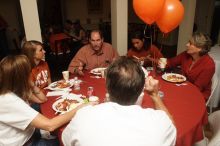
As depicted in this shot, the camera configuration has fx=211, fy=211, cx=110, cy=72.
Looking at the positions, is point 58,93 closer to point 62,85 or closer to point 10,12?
point 62,85

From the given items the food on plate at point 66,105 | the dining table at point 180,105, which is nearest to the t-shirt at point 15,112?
the dining table at point 180,105

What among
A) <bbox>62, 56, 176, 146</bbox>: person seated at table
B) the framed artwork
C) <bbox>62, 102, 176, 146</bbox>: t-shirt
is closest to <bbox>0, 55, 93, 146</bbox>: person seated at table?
<bbox>62, 56, 176, 146</bbox>: person seated at table

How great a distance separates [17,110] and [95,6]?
6.87 metres

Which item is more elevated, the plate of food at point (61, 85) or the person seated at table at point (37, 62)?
the person seated at table at point (37, 62)

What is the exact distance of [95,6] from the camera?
25.2ft

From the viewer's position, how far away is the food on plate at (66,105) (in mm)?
1699

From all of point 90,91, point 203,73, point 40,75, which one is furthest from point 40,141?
point 203,73

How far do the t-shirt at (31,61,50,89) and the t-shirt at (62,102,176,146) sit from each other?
4.91ft

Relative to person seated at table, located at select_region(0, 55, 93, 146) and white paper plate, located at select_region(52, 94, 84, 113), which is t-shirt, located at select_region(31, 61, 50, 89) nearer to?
white paper plate, located at select_region(52, 94, 84, 113)

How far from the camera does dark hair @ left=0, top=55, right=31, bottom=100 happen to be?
4.62ft

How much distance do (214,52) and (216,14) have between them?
421 cm

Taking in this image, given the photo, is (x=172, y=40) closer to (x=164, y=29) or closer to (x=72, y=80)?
(x=164, y=29)

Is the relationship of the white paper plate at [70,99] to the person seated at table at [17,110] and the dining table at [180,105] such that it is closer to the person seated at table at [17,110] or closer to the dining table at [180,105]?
the dining table at [180,105]

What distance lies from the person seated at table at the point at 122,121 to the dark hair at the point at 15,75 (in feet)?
1.82
